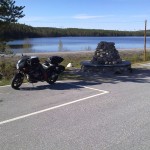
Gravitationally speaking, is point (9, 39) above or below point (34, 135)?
above

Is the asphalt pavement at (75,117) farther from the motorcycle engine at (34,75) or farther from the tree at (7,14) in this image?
the tree at (7,14)

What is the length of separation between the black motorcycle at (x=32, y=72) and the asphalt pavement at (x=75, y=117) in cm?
22

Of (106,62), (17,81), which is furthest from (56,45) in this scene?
(17,81)

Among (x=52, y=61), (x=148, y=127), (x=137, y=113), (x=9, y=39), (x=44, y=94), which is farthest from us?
(x=9, y=39)

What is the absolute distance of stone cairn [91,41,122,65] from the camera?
1630 cm

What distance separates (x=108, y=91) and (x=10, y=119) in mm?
4001

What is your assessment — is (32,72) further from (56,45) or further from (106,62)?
(56,45)

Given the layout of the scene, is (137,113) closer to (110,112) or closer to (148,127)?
(110,112)

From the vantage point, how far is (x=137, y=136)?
5.94m

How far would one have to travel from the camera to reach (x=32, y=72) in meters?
11.2

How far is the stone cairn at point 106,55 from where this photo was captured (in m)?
16.3

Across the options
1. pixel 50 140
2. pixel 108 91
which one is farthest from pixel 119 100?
pixel 50 140

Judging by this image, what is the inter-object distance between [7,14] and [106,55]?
492 centimetres

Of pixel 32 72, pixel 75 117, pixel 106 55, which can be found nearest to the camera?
pixel 75 117
